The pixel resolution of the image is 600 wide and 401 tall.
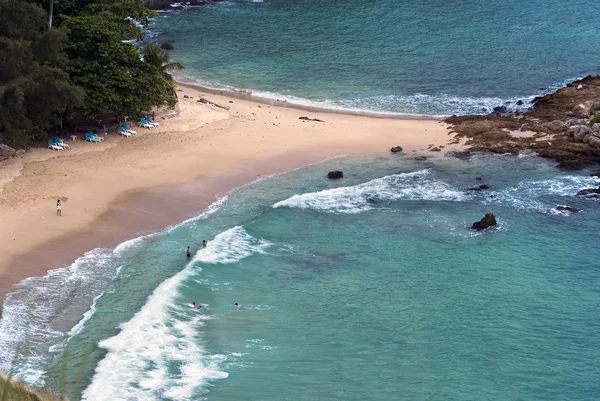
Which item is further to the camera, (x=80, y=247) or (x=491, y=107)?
(x=491, y=107)

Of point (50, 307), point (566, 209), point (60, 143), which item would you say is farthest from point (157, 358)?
point (566, 209)

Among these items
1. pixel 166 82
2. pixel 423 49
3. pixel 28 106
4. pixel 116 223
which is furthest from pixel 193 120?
pixel 423 49

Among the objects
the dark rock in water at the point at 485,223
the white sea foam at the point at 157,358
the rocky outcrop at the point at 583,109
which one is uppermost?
the rocky outcrop at the point at 583,109

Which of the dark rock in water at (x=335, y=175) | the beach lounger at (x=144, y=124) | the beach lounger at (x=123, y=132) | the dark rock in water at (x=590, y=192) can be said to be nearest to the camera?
the dark rock in water at (x=590, y=192)

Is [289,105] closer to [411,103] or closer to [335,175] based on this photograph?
[411,103]

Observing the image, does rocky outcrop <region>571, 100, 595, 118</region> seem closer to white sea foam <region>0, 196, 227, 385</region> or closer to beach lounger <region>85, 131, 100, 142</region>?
beach lounger <region>85, 131, 100, 142</region>

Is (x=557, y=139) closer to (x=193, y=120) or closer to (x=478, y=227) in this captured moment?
(x=478, y=227)

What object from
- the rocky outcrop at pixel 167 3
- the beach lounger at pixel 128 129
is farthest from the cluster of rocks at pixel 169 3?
the beach lounger at pixel 128 129

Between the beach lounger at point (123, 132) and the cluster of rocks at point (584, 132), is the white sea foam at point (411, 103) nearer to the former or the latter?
the cluster of rocks at point (584, 132)
